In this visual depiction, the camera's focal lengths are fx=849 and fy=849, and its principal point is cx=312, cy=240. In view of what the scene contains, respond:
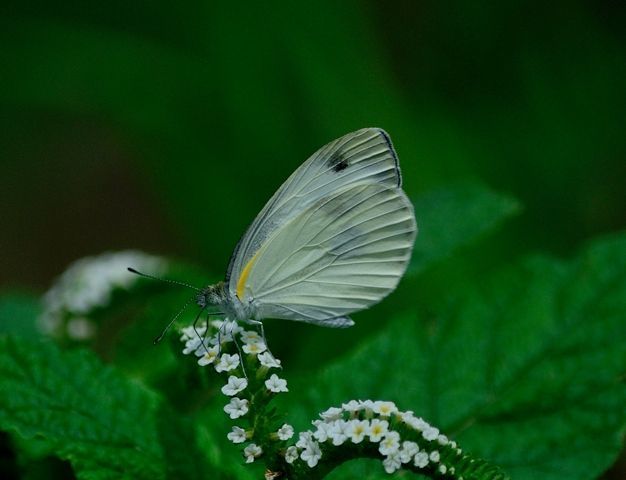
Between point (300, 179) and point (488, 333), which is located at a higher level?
point (300, 179)

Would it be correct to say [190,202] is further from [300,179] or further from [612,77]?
[612,77]

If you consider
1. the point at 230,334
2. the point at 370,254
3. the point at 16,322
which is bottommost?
the point at 230,334

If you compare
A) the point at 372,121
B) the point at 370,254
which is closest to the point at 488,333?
the point at 370,254

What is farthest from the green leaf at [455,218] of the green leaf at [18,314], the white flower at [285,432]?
the green leaf at [18,314]

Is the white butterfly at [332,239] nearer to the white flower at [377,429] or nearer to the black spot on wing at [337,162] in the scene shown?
the black spot on wing at [337,162]

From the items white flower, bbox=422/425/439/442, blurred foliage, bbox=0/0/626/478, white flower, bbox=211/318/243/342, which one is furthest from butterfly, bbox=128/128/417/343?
blurred foliage, bbox=0/0/626/478

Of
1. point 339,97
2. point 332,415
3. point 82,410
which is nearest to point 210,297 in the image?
point 82,410

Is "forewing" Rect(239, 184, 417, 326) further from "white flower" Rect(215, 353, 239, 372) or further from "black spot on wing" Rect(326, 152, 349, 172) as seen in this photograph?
"white flower" Rect(215, 353, 239, 372)
